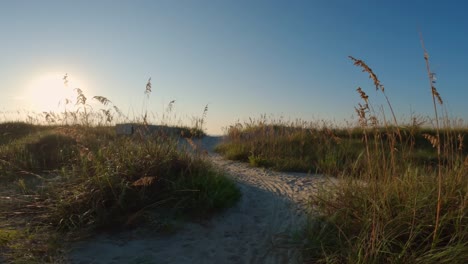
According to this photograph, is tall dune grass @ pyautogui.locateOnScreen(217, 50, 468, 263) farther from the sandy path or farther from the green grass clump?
the green grass clump

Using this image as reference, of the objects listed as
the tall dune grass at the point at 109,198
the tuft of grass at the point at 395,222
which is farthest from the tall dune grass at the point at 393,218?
the tall dune grass at the point at 109,198

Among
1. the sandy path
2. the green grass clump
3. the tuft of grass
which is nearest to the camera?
the tuft of grass

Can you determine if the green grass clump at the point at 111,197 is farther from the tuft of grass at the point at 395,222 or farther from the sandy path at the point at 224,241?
the tuft of grass at the point at 395,222

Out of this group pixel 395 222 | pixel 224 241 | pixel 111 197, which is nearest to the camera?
pixel 395 222

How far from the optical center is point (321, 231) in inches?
117

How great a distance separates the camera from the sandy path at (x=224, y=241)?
284 cm

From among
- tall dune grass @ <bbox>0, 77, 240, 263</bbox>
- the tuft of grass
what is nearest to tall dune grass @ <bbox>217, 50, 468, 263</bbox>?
the tuft of grass

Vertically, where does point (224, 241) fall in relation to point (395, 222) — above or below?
below

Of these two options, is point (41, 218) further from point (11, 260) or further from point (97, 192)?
point (11, 260)

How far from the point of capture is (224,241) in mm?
3252

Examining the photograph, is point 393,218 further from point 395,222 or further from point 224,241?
point 224,241

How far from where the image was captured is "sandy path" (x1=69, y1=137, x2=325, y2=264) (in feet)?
9.30

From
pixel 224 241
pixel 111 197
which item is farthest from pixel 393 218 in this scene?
pixel 111 197

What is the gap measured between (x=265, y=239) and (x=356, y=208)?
913mm
